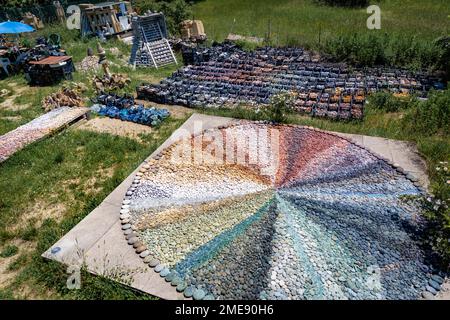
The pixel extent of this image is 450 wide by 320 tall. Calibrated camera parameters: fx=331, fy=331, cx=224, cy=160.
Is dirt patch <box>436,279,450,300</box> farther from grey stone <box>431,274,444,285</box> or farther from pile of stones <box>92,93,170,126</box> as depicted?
pile of stones <box>92,93,170,126</box>

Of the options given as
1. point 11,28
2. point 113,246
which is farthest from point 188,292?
point 11,28

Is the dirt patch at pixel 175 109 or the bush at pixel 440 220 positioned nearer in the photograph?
the bush at pixel 440 220

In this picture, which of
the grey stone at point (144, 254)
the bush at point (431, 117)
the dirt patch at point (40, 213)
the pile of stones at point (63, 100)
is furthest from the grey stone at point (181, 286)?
the pile of stones at point (63, 100)

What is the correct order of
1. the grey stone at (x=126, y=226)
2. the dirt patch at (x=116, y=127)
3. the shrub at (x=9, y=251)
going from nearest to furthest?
the shrub at (x=9, y=251) < the grey stone at (x=126, y=226) < the dirt patch at (x=116, y=127)

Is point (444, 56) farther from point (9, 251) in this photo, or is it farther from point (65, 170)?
point (9, 251)

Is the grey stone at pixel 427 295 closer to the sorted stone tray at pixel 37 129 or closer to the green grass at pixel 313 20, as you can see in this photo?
the sorted stone tray at pixel 37 129
